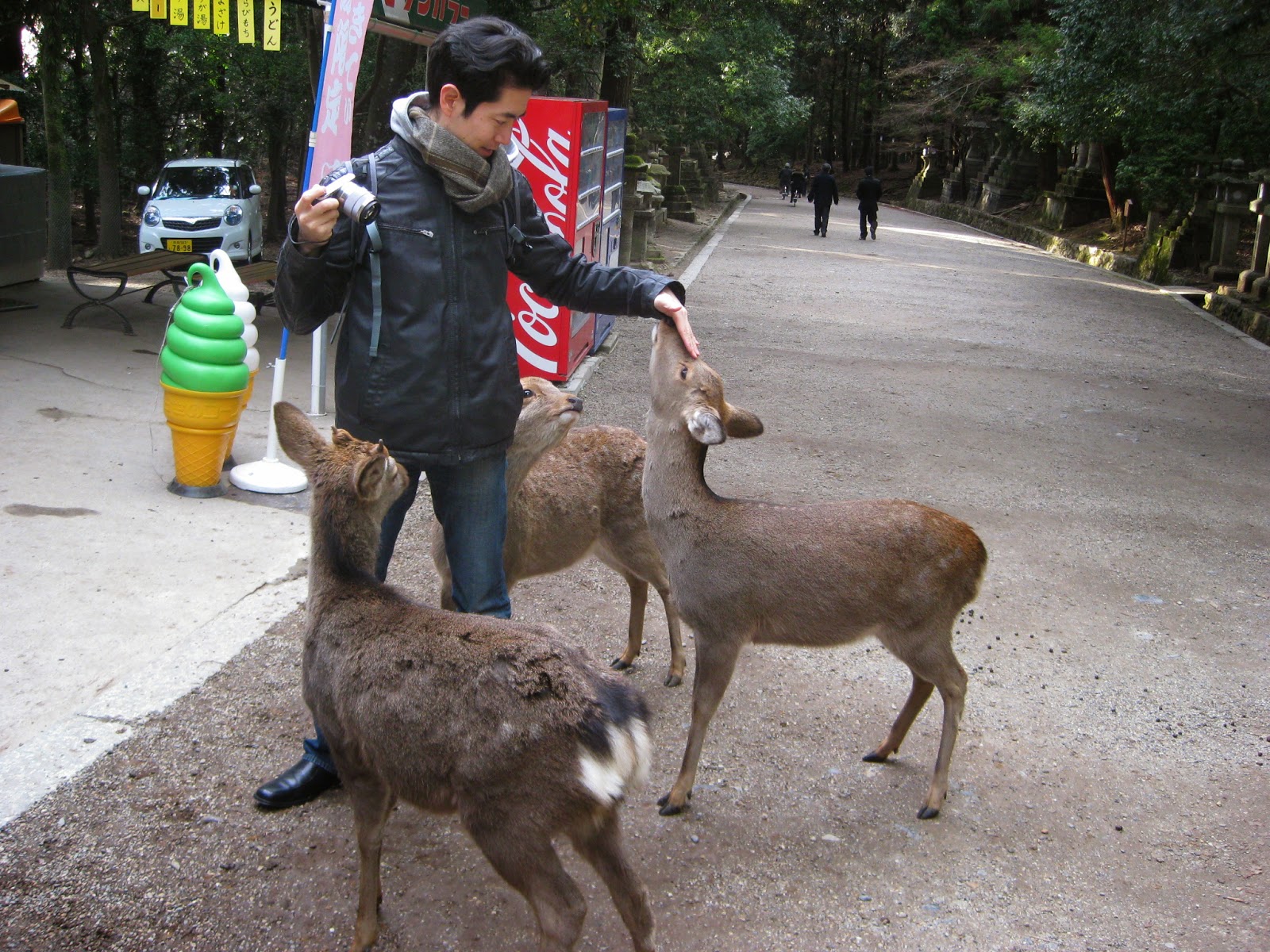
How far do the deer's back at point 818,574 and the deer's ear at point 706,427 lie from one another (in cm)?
31

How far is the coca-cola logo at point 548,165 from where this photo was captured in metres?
8.37

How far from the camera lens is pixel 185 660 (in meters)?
4.31

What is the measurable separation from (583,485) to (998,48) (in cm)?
3440

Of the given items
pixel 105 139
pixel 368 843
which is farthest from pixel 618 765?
pixel 105 139

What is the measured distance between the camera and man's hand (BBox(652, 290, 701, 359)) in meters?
3.52

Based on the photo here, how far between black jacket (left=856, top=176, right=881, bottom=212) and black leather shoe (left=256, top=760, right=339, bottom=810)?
79.1 feet

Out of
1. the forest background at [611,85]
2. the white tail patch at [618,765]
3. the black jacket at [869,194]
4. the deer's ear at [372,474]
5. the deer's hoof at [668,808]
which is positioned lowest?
the deer's hoof at [668,808]

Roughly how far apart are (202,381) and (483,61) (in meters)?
3.59

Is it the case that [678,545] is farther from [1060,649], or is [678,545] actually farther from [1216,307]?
[1216,307]

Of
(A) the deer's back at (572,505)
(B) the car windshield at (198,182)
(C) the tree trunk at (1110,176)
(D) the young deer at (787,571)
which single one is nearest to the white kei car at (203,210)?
(B) the car windshield at (198,182)

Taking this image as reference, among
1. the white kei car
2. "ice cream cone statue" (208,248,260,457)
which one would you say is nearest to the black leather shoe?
"ice cream cone statue" (208,248,260,457)

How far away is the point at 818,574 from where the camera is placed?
3.64 meters

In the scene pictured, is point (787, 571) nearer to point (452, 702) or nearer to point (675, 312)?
point (675, 312)

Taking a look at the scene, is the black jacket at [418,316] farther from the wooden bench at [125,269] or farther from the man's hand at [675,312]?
the wooden bench at [125,269]
